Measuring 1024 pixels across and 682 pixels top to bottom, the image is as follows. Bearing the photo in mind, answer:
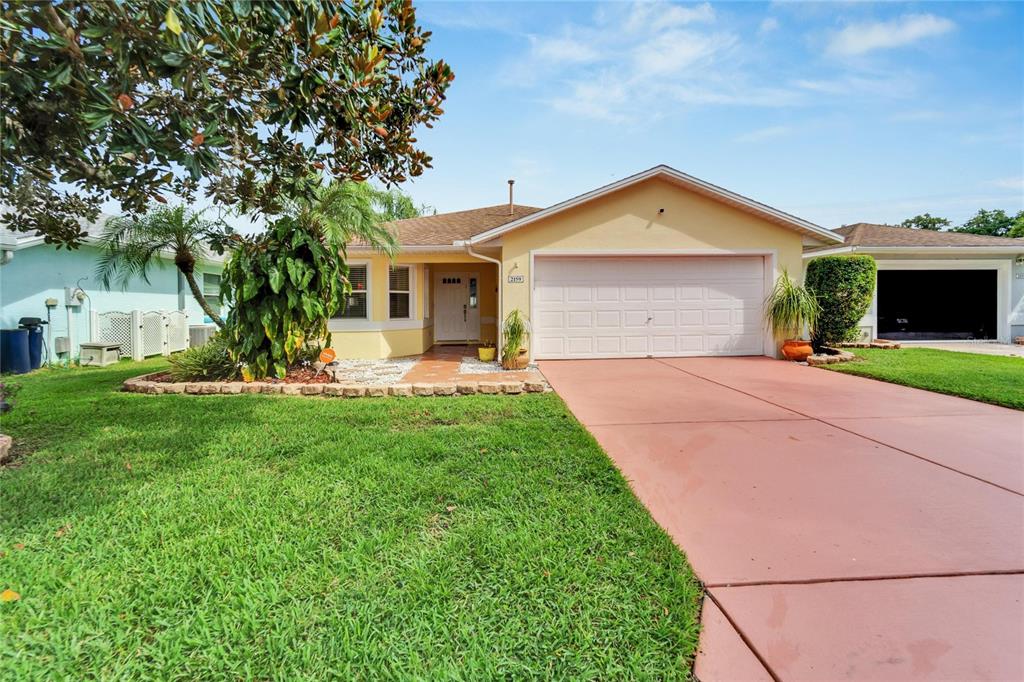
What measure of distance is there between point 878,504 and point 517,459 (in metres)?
2.82

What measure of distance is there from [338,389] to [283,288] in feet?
6.42

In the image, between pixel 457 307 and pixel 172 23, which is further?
pixel 457 307

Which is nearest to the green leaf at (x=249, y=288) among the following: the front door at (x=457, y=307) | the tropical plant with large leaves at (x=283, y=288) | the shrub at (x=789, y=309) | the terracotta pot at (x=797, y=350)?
the tropical plant with large leaves at (x=283, y=288)

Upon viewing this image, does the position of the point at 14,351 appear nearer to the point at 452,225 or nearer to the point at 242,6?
the point at 452,225

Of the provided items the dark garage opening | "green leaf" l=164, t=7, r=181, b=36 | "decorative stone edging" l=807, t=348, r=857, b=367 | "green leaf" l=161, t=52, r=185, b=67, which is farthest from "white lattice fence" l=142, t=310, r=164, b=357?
the dark garage opening

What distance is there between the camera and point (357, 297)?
11.9m

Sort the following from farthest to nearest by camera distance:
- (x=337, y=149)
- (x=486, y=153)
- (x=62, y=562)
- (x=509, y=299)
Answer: (x=486, y=153) < (x=509, y=299) < (x=337, y=149) < (x=62, y=562)

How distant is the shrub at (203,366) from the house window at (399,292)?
454cm

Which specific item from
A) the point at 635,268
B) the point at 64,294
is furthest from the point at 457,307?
the point at 64,294

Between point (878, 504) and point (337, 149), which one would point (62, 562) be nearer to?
point (337, 149)

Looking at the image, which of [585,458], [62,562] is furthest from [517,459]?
[62,562]

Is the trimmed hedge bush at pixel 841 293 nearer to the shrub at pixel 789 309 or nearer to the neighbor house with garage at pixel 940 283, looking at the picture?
the shrub at pixel 789 309

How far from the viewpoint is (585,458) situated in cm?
425

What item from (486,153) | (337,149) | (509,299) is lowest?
(509,299)
